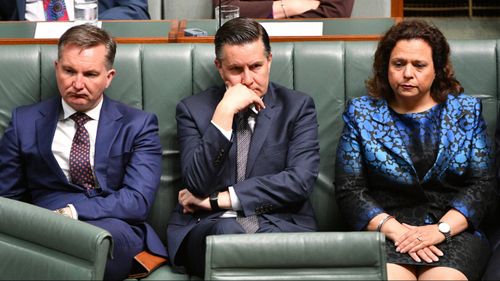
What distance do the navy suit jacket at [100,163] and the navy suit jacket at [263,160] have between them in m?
0.11

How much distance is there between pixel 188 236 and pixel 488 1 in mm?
4980

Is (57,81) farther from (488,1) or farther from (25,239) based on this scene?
(488,1)

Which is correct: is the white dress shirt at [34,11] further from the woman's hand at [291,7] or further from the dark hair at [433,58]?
the dark hair at [433,58]

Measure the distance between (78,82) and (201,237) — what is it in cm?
62

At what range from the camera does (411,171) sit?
2801 millimetres

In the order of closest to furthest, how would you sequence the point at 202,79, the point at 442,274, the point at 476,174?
the point at 442,274 < the point at 476,174 < the point at 202,79

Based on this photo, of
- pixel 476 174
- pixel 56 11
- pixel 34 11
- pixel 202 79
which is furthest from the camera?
pixel 34 11

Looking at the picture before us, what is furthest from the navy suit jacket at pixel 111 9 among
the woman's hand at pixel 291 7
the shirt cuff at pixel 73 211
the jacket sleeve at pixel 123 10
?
the shirt cuff at pixel 73 211

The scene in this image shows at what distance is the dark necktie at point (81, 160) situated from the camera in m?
2.85

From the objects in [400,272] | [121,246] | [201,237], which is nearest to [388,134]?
[400,272]

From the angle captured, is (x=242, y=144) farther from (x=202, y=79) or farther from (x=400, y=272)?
(x=400, y=272)

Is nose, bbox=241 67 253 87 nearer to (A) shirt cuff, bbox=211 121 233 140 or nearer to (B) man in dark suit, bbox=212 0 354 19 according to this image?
(A) shirt cuff, bbox=211 121 233 140

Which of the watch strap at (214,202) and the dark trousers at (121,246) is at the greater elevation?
the watch strap at (214,202)

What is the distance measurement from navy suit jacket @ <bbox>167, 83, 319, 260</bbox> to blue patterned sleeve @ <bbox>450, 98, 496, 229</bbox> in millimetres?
463
